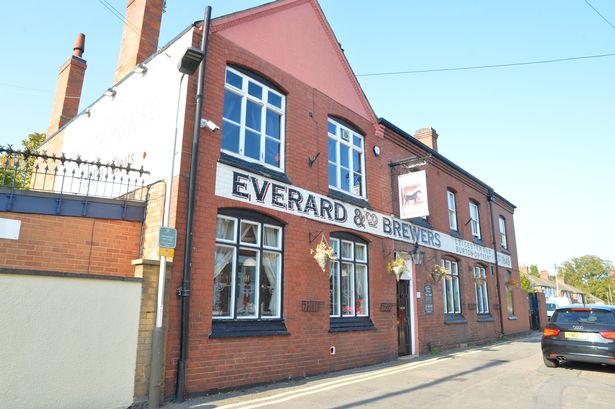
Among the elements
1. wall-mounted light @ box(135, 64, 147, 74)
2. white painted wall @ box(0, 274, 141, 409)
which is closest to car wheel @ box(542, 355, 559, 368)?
white painted wall @ box(0, 274, 141, 409)

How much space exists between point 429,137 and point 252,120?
12306mm

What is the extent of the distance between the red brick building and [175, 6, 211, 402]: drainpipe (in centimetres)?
8

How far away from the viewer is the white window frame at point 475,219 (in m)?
19.1

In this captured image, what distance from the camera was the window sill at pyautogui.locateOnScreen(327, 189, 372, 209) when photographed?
1060cm

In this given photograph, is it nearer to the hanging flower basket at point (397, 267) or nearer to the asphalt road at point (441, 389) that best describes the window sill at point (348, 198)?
the hanging flower basket at point (397, 267)

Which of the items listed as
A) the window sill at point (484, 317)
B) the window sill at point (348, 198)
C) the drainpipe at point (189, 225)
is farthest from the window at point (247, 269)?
the window sill at point (484, 317)

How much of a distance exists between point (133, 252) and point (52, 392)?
2578 mm

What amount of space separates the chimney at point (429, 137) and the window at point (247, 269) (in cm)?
1243

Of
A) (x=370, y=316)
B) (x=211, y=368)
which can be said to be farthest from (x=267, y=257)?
(x=370, y=316)

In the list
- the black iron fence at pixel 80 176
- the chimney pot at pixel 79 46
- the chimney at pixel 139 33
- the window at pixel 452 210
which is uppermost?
the chimney pot at pixel 79 46

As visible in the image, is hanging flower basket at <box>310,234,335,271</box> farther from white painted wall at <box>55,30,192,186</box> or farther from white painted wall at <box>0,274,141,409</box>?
white painted wall at <box>0,274,141,409</box>

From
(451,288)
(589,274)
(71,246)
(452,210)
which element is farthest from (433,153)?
(589,274)

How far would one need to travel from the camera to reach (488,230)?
2016 centimetres

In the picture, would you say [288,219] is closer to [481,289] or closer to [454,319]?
[454,319]
